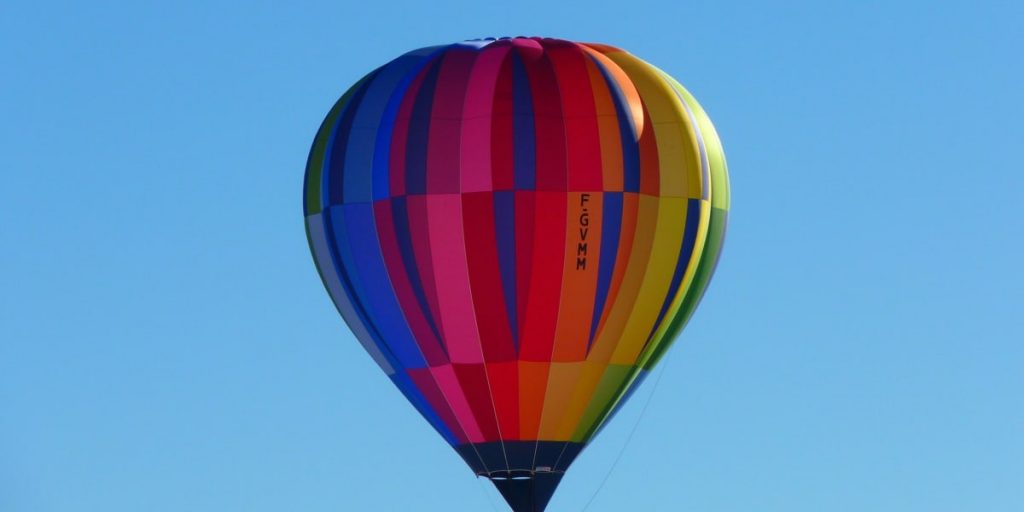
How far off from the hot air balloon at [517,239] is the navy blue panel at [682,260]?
0.07 ft

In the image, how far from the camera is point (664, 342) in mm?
84875

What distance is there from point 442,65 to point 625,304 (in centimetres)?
465

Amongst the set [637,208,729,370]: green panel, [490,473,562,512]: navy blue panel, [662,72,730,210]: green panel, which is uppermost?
[662,72,730,210]: green panel

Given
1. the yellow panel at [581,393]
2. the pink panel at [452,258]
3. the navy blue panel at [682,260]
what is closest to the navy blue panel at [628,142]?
the navy blue panel at [682,260]

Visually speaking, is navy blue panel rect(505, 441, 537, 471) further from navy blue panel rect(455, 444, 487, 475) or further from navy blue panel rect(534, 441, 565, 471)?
navy blue panel rect(455, 444, 487, 475)

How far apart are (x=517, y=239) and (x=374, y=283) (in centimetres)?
237

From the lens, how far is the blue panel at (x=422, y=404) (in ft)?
277

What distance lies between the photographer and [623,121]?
8400cm

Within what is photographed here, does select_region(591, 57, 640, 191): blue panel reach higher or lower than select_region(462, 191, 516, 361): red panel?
higher

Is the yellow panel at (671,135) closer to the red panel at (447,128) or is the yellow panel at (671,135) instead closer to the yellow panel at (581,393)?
the red panel at (447,128)

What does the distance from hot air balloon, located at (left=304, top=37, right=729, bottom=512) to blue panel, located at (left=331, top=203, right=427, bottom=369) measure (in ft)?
0.07

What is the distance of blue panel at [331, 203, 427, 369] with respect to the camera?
83938mm

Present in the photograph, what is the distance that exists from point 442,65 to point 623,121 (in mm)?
2930

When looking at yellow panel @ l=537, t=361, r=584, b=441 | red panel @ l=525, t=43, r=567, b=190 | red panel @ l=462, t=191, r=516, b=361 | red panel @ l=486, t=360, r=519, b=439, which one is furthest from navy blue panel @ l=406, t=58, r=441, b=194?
yellow panel @ l=537, t=361, r=584, b=441
